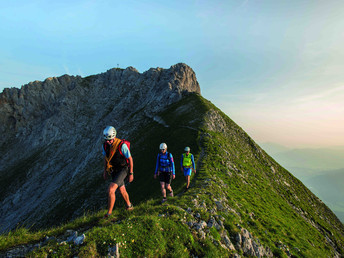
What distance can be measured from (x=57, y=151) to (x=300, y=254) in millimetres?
A: 88465

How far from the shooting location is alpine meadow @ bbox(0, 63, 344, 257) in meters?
6.76

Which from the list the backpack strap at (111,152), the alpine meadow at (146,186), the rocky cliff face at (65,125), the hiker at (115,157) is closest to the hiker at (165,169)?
the alpine meadow at (146,186)

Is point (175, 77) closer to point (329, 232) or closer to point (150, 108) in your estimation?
point (150, 108)

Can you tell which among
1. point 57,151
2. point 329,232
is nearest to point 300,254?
point 329,232

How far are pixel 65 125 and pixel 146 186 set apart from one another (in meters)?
85.7

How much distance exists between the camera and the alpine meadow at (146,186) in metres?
6.76

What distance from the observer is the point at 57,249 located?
5.24m

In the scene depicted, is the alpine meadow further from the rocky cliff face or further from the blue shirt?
the blue shirt

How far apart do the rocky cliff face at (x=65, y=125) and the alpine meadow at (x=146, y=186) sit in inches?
21.4

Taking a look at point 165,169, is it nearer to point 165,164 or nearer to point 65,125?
point 165,164

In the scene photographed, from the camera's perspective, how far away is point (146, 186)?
20891mm

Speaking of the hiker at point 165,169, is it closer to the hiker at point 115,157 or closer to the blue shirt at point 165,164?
the blue shirt at point 165,164

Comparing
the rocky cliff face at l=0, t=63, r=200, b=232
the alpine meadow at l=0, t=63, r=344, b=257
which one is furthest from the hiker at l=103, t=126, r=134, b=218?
the rocky cliff face at l=0, t=63, r=200, b=232

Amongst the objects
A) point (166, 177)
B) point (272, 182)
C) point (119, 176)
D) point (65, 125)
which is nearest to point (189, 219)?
point (119, 176)
